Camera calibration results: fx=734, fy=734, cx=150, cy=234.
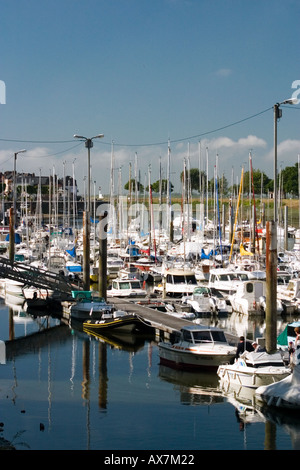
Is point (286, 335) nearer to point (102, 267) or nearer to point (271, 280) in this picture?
point (271, 280)

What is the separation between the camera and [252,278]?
192ft

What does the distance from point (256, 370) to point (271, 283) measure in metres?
3.96

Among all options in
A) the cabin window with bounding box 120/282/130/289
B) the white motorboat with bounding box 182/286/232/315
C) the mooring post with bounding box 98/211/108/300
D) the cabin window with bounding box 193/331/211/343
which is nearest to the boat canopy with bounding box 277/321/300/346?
the cabin window with bounding box 193/331/211/343

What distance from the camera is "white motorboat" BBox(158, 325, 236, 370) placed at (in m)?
33.5

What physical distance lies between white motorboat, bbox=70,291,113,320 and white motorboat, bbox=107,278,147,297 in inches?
251

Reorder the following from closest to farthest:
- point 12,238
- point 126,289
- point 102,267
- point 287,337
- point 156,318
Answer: point 287,337 < point 156,318 < point 102,267 < point 126,289 < point 12,238

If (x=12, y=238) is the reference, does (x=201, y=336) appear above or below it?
below

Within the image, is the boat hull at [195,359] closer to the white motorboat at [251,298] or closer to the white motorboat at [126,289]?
the white motorboat at [251,298]

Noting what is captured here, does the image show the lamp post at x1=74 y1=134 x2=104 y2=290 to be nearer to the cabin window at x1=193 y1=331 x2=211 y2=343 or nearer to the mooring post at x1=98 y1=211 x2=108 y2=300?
the mooring post at x1=98 y1=211 x2=108 y2=300

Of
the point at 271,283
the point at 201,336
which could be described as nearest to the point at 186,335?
the point at 201,336

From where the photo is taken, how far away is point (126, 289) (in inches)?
2232

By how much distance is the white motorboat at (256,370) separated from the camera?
29.1m

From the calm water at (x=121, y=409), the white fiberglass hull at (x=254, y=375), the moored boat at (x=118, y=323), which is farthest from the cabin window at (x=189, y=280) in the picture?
the white fiberglass hull at (x=254, y=375)
